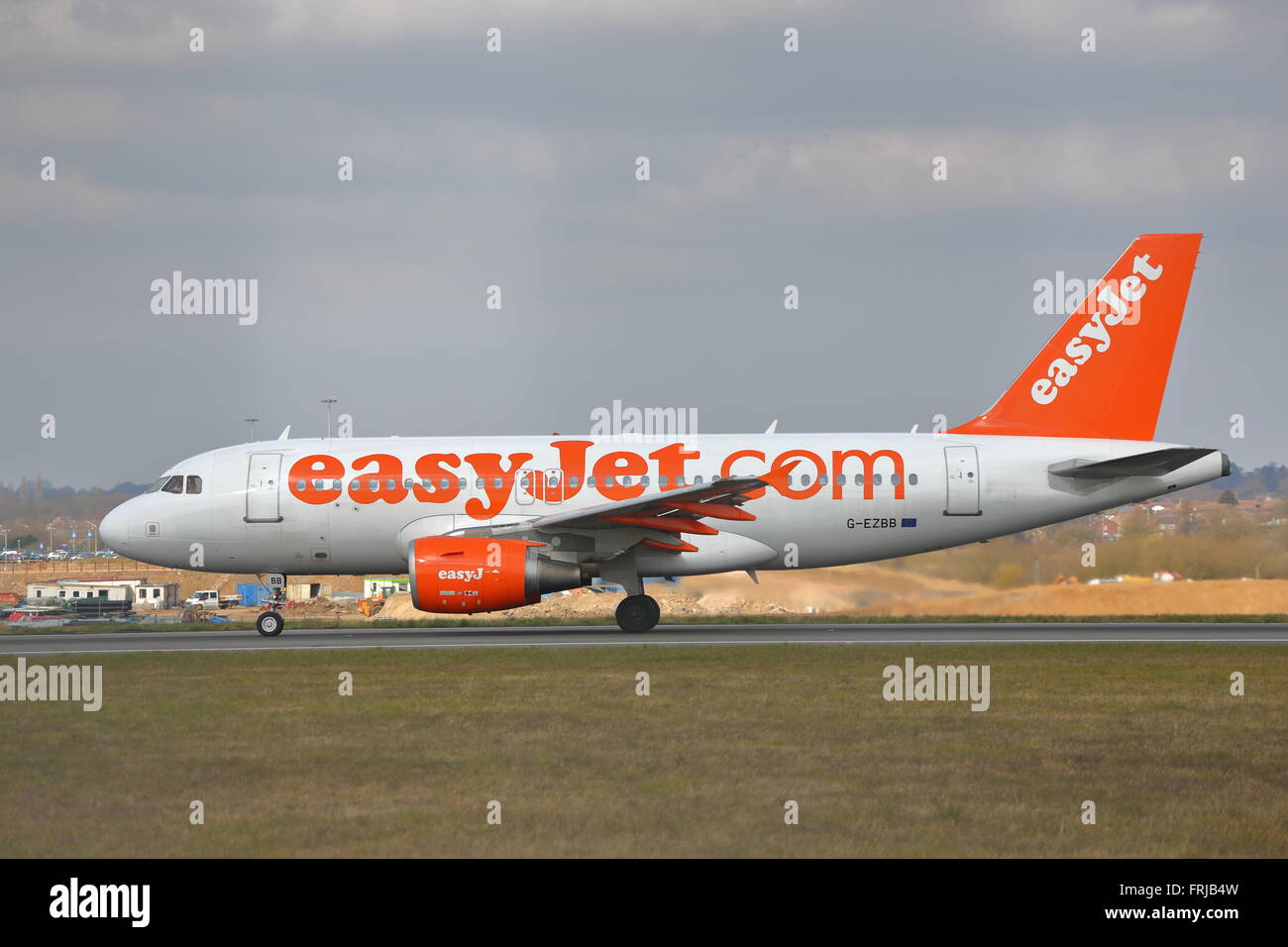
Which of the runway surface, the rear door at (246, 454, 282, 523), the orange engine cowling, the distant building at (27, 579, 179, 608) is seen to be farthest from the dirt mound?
the distant building at (27, 579, 179, 608)

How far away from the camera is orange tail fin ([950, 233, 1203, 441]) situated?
83.4 ft

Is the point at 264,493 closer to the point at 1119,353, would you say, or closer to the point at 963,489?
the point at 963,489

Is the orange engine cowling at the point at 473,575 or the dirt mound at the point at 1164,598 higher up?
the orange engine cowling at the point at 473,575

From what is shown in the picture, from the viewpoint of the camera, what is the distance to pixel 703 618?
29.3 metres

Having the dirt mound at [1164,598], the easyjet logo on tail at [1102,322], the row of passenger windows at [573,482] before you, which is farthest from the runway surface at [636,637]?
the easyjet logo on tail at [1102,322]

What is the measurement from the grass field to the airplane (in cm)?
693

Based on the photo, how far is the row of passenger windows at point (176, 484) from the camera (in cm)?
2606

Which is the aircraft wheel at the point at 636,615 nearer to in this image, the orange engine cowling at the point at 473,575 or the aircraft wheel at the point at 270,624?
the orange engine cowling at the point at 473,575

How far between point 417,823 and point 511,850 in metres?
1.06

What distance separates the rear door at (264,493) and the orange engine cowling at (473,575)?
4.19 meters

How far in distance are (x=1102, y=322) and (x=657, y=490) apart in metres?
9.43

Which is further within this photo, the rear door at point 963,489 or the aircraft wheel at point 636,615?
the rear door at point 963,489
